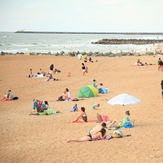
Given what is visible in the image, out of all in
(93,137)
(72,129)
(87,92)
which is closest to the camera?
(93,137)

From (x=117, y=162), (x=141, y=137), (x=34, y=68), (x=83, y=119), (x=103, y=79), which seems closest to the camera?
(x=117, y=162)

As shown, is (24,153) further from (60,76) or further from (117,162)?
(60,76)

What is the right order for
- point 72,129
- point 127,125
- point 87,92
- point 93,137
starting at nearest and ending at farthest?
point 93,137, point 127,125, point 72,129, point 87,92

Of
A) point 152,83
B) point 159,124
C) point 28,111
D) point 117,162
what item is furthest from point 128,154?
point 152,83

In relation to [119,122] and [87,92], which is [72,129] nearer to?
[119,122]

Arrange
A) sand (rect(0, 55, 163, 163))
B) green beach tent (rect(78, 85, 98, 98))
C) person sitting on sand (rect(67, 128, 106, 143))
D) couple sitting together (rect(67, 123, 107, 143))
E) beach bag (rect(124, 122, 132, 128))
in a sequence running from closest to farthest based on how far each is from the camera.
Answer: sand (rect(0, 55, 163, 163)) → person sitting on sand (rect(67, 128, 106, 143)) → couple sitting together (rect(67, 123, 107, 143)) → beach bag (rect(124, 122, 132, 128)) → green beach tent (rect(78, 85, 98, 98))

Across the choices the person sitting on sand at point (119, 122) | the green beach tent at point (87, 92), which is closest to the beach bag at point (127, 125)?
the person sitting on sand at point (119, 122)

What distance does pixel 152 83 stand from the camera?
70.5 feet

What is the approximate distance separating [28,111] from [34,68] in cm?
1979

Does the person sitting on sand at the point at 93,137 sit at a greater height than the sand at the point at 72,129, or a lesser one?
greater

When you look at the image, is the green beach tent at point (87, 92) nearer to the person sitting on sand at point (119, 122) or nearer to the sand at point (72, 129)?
the sand at point (72, 129)

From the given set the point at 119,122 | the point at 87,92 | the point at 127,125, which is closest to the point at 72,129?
the point at 119,122

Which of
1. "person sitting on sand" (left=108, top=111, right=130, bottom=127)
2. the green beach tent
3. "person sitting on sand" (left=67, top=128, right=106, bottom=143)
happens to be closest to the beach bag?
"person sitting on sand" (left=108, top=111, right=130, bottom=127)

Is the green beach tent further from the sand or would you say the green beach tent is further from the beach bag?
the beach bag
